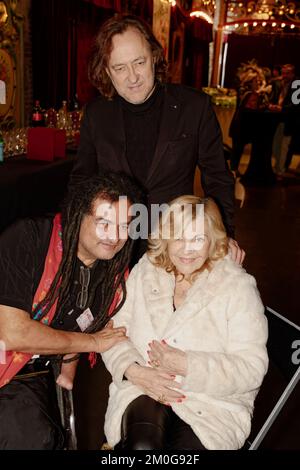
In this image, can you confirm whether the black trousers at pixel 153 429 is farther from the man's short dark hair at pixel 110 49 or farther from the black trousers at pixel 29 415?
the man's short dark hair at pixel 110 49

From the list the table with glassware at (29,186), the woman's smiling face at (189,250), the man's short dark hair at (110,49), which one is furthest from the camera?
the table with glassware at (29,186)

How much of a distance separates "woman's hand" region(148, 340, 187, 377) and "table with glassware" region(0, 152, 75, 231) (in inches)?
67.1

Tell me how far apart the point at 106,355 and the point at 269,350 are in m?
0.52

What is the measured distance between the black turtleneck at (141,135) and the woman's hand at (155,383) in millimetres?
724

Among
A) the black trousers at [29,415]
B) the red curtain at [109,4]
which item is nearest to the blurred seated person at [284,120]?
the red curtain at [109,4]


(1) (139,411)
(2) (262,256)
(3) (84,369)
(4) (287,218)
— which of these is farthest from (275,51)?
(1) (139,411)

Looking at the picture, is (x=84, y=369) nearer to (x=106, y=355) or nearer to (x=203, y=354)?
(x=106, y=355)

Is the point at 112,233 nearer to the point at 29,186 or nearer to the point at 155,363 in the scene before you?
the point at 155,363

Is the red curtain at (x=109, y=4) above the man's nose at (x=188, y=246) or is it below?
above

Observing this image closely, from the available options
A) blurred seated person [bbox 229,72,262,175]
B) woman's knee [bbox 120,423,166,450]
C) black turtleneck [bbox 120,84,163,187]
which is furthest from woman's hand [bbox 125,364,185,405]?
blurred seated person [bbox 229,72,262,175]

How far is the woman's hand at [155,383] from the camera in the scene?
1486 millimetres

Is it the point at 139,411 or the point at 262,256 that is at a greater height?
the point at 139,411

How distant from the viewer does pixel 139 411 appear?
4.80 feet

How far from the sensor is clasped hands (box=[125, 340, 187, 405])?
1463 mm
